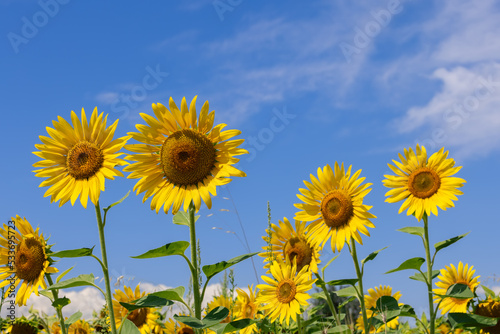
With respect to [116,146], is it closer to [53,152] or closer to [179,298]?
[53,152]

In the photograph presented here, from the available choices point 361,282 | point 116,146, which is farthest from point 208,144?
point 361,282

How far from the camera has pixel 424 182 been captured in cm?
654

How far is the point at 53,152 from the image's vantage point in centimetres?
480

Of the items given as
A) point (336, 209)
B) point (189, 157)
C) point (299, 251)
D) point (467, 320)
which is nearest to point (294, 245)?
point (299, 251)

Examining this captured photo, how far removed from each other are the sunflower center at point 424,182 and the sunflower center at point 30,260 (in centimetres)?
435

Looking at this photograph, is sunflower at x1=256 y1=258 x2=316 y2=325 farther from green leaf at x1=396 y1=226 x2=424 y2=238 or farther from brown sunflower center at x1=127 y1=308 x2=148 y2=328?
brown sunflower center at x1=127 y1=308 x2=148 y2=328

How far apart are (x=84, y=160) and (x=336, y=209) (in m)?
2.91

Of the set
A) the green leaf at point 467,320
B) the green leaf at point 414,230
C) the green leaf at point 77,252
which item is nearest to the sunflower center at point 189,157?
the green leaf at point 77,252

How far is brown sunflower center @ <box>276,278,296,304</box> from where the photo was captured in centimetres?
569

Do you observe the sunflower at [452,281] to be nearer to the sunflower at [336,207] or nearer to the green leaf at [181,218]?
the sunflower at [336,207]

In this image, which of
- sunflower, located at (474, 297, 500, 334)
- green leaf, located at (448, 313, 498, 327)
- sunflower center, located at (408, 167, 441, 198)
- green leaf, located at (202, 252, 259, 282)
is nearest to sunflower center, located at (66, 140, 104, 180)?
green leaf, located at (202, 252, 259, 282)

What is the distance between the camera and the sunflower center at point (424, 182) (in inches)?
253

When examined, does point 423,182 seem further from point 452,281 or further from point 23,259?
point 23,259

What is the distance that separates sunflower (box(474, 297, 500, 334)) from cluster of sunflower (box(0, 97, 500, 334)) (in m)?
0.01
